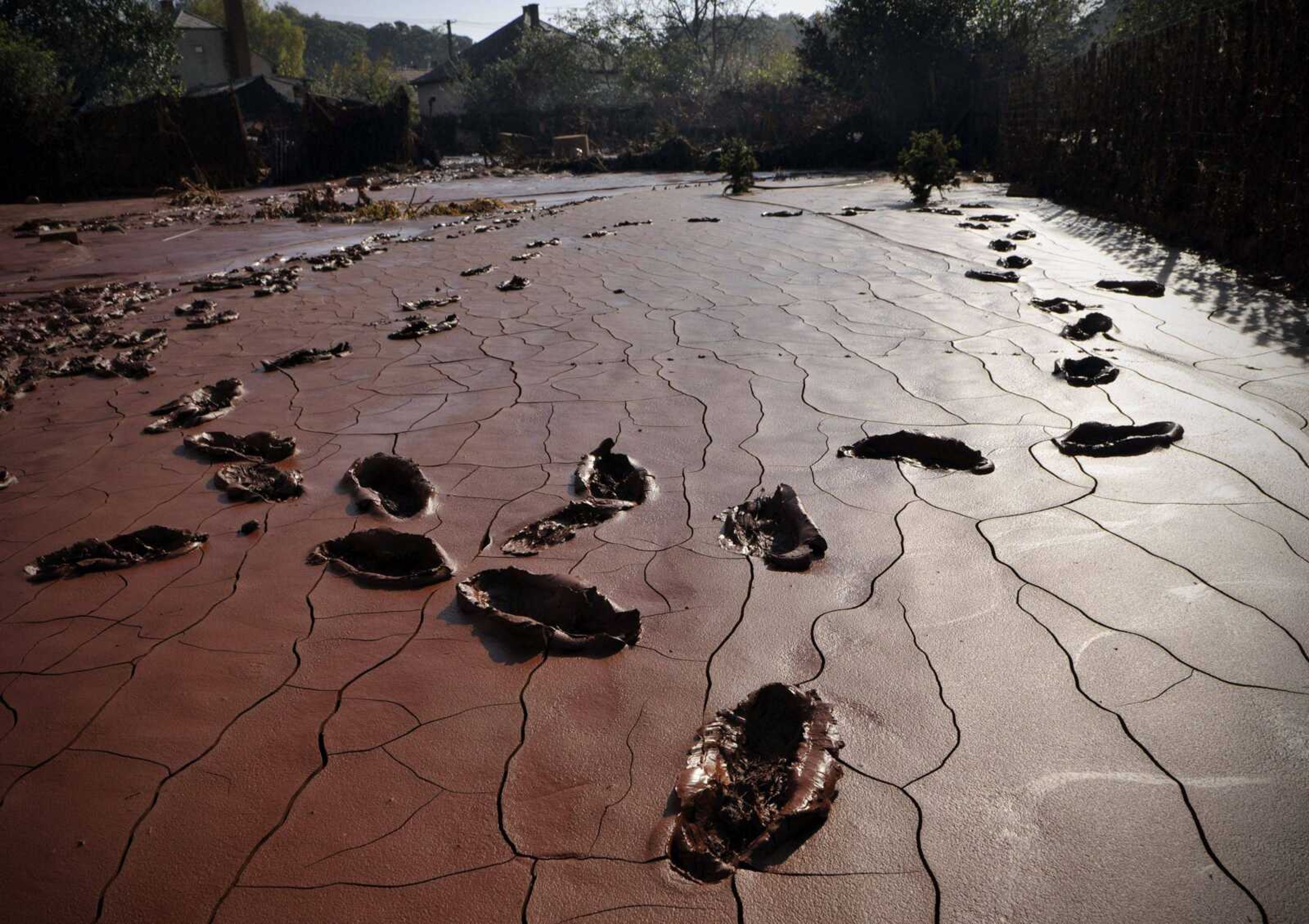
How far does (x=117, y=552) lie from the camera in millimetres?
2354

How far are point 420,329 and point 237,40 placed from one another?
1312 inches

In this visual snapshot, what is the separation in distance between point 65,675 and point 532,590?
3.47 feet

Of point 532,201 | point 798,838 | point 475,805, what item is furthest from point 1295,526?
point 532,201

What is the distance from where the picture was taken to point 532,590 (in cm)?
211

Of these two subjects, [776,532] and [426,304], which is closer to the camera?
[776,532]

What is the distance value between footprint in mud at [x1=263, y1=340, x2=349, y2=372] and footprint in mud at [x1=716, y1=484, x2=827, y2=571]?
107 inches

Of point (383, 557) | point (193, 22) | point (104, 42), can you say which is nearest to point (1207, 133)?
point (383, 557)

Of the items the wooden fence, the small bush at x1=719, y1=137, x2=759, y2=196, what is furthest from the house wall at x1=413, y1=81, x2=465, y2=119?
the wooden fence

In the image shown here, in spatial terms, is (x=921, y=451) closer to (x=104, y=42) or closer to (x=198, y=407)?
(x=198, y=407)

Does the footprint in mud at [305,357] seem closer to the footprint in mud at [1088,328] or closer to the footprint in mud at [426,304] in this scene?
the footprint in mud at [426,304]

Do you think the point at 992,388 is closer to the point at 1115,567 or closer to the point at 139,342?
the point at 1115,567

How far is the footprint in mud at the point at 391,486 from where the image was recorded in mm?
2598

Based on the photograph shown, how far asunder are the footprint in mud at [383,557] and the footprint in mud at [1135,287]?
14.4 ft

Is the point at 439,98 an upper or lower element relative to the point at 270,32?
lower
